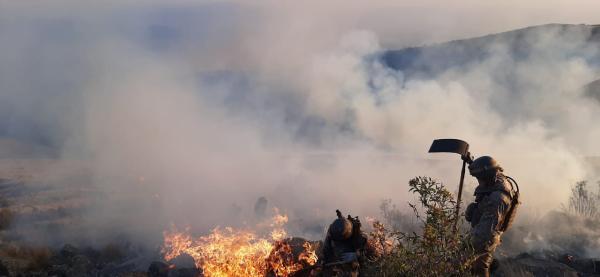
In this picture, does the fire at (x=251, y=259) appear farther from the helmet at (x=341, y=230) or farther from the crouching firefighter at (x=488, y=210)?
the crouching firefighter at (x=488, y=210)

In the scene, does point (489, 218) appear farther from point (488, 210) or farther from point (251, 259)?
point (251, 259)

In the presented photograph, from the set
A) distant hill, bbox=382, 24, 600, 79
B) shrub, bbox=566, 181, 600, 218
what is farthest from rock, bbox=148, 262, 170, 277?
distant hill, bbox=382, 24, 600, 79

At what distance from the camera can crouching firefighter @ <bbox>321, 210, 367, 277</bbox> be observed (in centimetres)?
657

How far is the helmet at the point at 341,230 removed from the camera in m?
6.90

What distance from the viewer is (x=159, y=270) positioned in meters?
10.3

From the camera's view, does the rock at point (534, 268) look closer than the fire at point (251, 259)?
No

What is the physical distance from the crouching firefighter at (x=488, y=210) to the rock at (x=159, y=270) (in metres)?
6.67

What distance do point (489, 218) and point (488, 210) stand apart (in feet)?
0.35

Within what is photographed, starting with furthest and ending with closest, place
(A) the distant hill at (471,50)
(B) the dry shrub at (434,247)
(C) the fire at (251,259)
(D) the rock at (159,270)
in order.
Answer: (A) the distant hill at (471,50) < (D) the rock at (159,270) < (C) the fire at (251,259) < (B) the dry shrub at (434,247)

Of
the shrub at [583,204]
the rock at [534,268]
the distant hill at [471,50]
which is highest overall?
the distant hill at [471,50]

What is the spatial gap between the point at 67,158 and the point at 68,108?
8.74 meters

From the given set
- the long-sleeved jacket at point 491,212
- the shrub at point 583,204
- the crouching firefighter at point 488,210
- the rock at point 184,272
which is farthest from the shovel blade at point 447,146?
the shrub at point 583,204

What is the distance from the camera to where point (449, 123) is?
24.8 m

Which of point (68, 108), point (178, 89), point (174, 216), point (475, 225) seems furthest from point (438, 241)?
point (68, 108)
